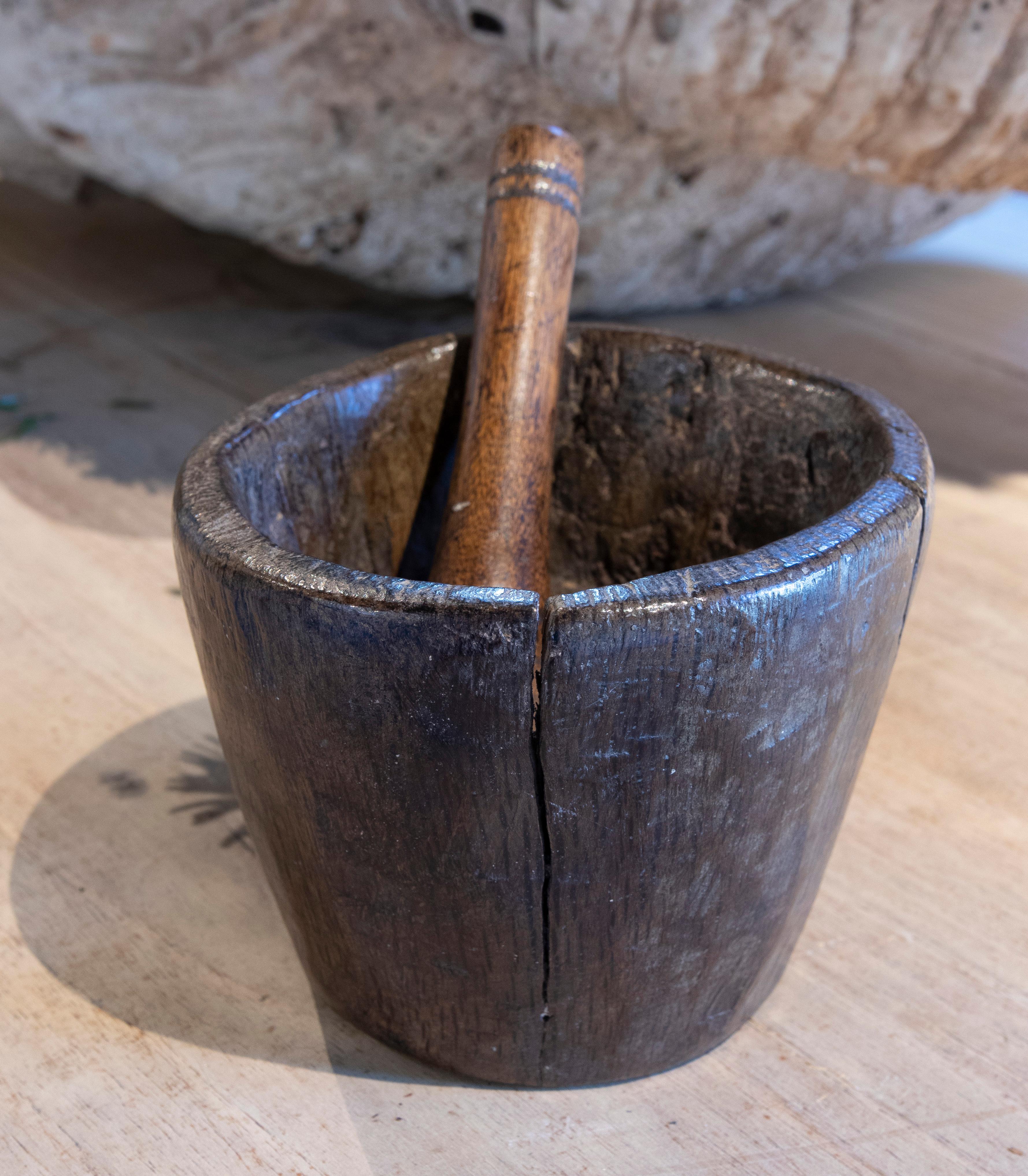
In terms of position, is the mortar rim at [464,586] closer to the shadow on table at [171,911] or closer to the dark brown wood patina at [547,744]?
the dark brown wood patina at [547,744]

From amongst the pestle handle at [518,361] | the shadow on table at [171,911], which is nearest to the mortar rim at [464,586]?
the pestle handle at [518,361]

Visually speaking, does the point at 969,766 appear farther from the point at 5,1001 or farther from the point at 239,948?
the point at 5,1001

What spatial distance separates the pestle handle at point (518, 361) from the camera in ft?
3.44

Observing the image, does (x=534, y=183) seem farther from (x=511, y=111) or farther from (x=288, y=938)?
(x=511, y=111)

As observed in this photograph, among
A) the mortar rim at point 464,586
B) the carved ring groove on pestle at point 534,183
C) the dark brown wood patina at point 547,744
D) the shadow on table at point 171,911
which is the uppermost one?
the carved ring groove on pestle at point 534,183

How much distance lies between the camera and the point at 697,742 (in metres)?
0.76

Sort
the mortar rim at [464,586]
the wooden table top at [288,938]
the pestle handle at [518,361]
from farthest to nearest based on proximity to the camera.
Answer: the pestle handle at [518,361], the wooden table top at [288,938], the mortar rim at [464,586]

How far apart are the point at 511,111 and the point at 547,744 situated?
148 cm

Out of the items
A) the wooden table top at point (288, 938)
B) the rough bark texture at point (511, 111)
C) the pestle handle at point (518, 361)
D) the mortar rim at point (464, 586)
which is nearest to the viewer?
the mortar rim at point (464, 586)

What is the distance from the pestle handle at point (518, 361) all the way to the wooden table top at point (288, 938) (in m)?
0.42

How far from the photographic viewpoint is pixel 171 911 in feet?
3.70

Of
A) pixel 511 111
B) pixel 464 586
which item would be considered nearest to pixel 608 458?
pixel 464 586

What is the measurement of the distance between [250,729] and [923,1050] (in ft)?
2.05

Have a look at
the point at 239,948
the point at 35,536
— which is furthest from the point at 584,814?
the point at 35,536
